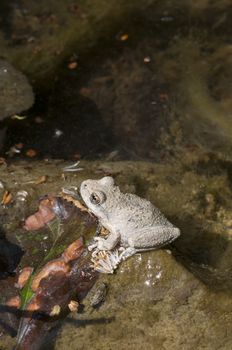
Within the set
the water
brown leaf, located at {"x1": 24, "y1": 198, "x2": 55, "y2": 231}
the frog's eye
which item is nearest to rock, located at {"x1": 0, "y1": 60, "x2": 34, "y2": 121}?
the water

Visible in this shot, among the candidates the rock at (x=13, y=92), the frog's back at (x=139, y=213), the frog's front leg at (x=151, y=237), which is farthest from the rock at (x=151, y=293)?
the rock at (x=13, y=92)

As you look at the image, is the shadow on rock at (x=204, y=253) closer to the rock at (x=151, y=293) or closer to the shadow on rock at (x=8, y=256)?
the rock at (x=151, y=293)

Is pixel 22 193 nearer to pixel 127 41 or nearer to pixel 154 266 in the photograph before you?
pixel 154 266

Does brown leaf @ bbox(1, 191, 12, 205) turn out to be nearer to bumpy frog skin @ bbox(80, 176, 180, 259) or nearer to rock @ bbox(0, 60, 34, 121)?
bumpy frog skin @ bbox(80, 176, 180, 259)

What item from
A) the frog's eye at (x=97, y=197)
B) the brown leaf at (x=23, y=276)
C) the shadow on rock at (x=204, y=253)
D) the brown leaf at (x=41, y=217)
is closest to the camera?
the brown leaf at (x=23, y=276)

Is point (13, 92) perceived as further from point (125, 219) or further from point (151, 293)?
point (151, 293)

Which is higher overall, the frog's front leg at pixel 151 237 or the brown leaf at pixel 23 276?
the frog's front leg at pixel 151 237

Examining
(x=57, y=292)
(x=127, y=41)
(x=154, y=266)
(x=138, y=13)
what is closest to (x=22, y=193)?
(x=57, y=292)
